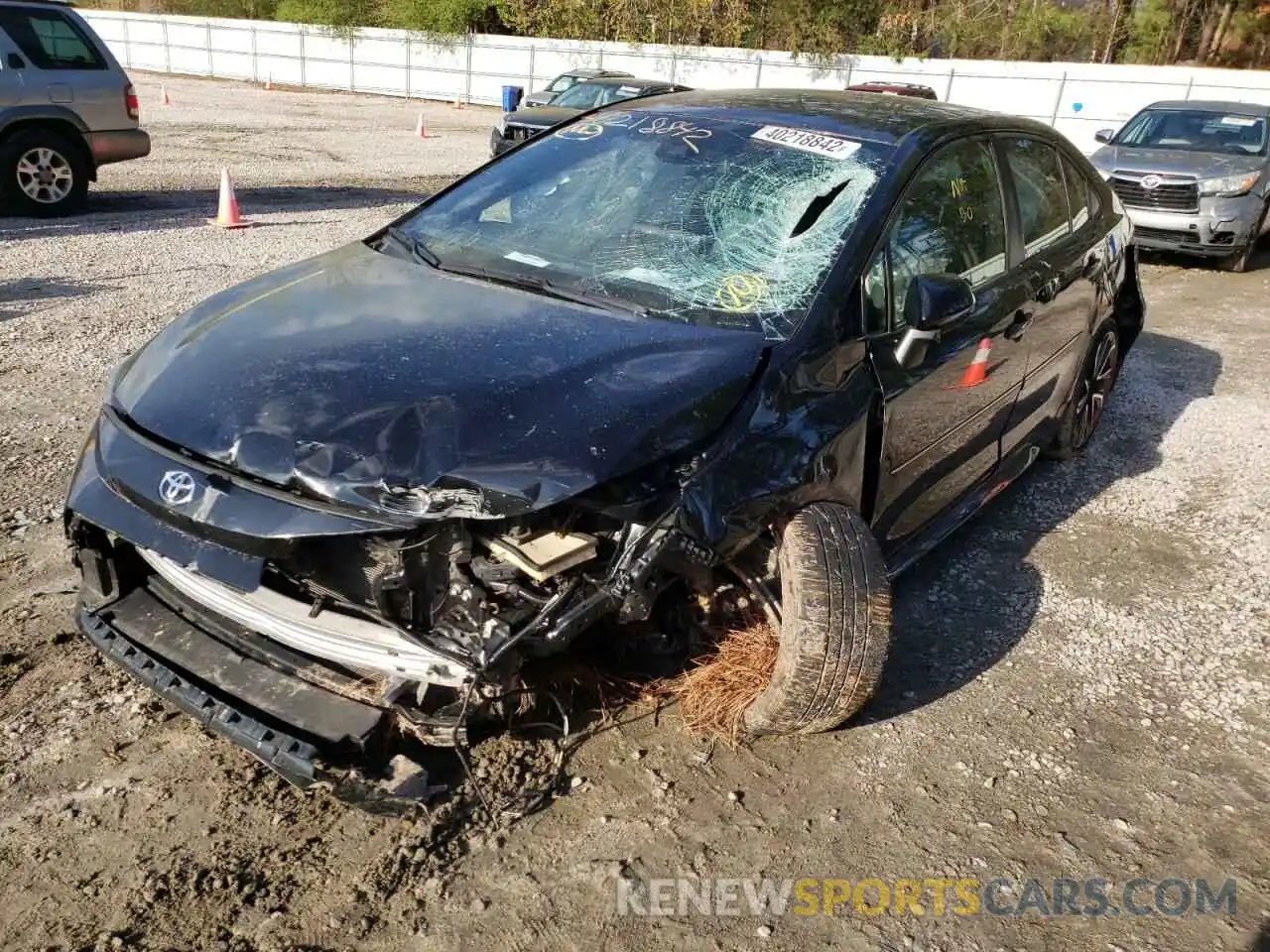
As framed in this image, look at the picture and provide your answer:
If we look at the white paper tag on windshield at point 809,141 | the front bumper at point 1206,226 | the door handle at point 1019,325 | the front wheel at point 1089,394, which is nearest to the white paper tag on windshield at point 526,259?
the white paper tag on windshield at point 809,141

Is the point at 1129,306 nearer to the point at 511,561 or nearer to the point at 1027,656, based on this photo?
the point at 1027,656

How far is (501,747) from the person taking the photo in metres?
2.85

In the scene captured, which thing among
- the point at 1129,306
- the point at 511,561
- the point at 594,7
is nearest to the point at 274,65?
the point at 594,7

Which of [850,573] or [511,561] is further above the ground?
[511,561]

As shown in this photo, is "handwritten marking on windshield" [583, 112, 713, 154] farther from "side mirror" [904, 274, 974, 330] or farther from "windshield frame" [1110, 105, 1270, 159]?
"windshield frame" [1110, 105, 1270, 159]

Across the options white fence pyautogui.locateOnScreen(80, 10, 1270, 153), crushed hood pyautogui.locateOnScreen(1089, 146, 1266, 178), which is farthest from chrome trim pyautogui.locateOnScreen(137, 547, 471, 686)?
white fence pyautogui.locateOnScreen(80, 10, 1270, 153)

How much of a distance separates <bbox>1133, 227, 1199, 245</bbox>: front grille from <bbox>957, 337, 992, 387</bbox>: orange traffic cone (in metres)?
8.06

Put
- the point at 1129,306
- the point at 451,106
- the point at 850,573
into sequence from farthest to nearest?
1. the point at 451,106
2. the point at 1129,306
3. the point at 850,573

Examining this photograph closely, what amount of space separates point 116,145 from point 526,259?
341 inches

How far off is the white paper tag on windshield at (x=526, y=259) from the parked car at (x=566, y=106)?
35.6 ft

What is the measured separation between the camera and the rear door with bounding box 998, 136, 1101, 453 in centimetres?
413

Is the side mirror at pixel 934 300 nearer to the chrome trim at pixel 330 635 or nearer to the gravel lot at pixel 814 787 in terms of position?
the gravel lot at pixel 814 787

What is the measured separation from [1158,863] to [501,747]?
5.89 feet

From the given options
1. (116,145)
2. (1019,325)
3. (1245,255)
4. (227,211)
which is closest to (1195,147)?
(1245,255)
